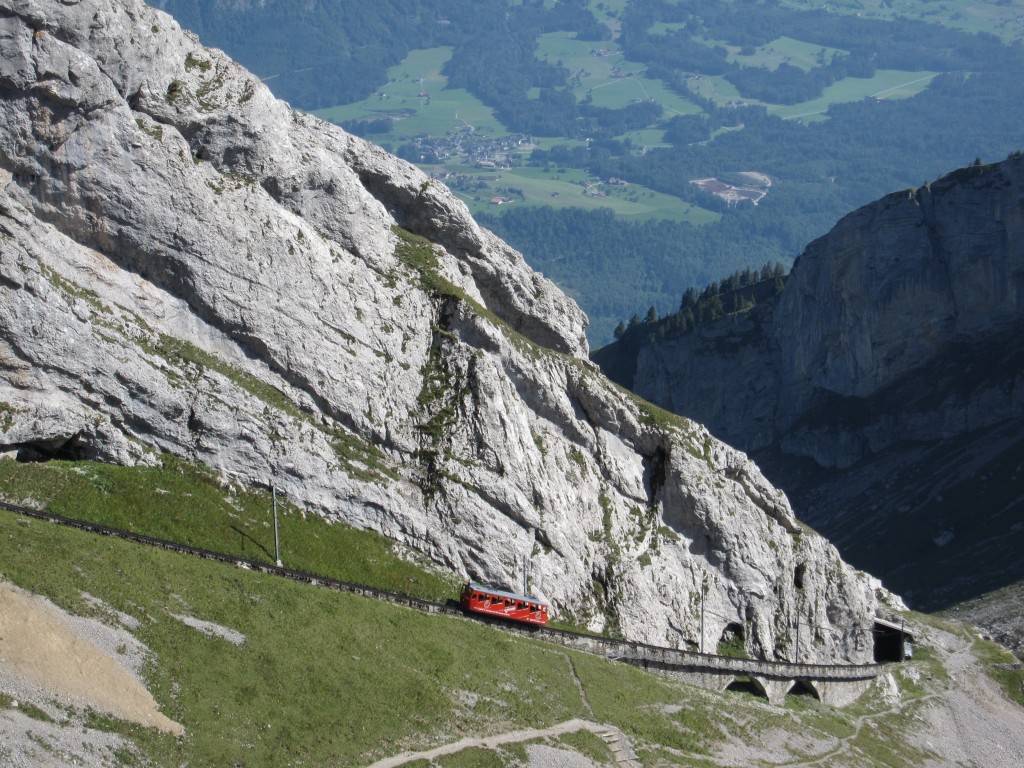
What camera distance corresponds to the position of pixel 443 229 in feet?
320

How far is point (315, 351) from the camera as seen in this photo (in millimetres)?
83125

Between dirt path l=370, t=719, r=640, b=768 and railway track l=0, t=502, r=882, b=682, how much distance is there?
9096 millimetres

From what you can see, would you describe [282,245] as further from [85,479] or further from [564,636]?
[564,636]

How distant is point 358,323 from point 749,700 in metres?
33.1

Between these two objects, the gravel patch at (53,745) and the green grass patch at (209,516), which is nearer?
the gravel patch at (53,745)

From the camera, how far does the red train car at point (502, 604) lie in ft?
258

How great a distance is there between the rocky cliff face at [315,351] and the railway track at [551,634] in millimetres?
2444

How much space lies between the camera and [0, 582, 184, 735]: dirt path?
51438mm

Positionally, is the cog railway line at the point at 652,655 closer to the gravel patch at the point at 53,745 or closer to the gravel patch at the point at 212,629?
the gravel patch at the point at 212,629

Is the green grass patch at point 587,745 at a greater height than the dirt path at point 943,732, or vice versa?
the dirt path at point 943,732

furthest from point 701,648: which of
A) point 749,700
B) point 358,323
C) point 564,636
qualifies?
point 358,323

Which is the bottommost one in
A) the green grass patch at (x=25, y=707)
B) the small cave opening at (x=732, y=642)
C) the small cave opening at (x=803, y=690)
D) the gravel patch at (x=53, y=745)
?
the gravel patch at (x=53, y=745)

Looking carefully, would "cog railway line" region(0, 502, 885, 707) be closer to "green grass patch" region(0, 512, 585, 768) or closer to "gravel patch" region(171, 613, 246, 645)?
"green grass patch" region(0, 512, 585, 768)

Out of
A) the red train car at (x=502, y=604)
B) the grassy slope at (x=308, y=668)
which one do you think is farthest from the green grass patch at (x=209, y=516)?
the red train car at (x=502, y=604)
